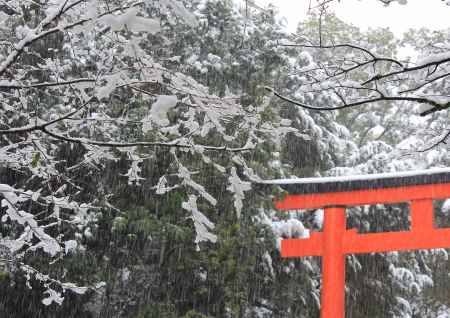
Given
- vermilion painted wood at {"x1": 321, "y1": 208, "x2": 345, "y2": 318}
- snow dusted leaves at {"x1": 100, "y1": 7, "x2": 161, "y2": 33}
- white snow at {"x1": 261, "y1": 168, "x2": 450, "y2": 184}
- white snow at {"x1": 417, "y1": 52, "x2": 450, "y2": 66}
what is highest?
white snow at {"x1": 261, "y1": 168, "x2": 450, "y2": 184}

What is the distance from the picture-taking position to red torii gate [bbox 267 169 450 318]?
5879 millimetres

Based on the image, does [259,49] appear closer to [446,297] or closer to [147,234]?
[147,234]

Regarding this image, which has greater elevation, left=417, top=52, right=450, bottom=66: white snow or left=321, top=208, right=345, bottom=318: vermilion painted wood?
left=417, top=52, right=450, bottom=66: white snow

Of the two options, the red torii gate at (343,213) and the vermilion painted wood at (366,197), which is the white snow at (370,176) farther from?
the vermilion painted wood at (366,197)

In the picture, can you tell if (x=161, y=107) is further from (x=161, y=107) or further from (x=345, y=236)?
(x=345, y=236)

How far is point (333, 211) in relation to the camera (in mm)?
6293

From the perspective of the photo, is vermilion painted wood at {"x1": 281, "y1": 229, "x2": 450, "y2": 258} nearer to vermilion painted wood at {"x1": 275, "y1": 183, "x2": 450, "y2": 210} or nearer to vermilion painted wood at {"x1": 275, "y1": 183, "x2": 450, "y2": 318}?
vermilion painted wood at {"x1": 275, "y1": 183, "x2": 450, "y2": 318}

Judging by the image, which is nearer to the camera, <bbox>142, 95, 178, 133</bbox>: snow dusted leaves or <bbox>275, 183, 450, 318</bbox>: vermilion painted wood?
<bbox>142, 95, 178, 133</bbox>: snow dusted leaves

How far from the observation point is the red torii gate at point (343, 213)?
5879 mm

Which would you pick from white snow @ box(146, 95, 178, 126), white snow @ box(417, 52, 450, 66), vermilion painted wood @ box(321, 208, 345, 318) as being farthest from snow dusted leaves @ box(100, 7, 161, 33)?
vermilion painted wood @ box(321, 208, 345, 318)

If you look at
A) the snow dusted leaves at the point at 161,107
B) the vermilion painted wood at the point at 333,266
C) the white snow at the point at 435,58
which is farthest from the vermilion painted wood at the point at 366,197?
the snow dusted leaves at the point at 161,107

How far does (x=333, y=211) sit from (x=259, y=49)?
1880 millimetres

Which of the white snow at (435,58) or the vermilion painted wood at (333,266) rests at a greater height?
the white snow at (435,58)

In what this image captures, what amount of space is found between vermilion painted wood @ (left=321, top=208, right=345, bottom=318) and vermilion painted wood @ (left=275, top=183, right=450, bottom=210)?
4.8 inches
